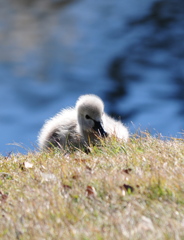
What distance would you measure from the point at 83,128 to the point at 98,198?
111 inches

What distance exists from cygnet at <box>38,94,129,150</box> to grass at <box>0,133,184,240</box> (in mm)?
1292

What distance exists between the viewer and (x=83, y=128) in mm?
6410

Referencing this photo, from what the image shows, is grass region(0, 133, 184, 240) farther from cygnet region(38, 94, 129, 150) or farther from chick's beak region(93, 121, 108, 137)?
cygnet region(38, 94, 129, 150)

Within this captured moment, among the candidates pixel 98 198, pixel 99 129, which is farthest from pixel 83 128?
pixel 98 198

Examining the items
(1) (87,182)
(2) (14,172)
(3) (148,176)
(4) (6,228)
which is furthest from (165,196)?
(2) (14,172)

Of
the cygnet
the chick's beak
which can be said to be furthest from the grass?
the cygnet

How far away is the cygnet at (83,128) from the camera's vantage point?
627cm

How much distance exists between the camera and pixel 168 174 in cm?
395

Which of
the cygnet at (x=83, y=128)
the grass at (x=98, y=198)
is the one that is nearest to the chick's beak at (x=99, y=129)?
the cygnet at (x=83, y=128)

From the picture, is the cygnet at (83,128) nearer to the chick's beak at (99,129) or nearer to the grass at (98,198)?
the chick's beak at (99,129)

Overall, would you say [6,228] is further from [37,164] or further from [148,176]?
[37,164]

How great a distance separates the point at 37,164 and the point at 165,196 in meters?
1.92

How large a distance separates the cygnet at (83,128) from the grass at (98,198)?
4.24 feet

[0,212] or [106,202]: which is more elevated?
[0,212]
